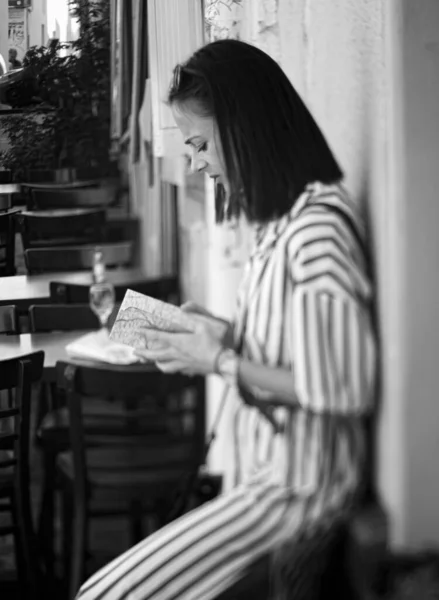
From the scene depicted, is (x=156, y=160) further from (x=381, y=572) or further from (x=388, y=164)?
(x=381, y=572)

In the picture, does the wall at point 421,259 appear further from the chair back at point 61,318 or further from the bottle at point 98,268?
the bottle at point 98,268

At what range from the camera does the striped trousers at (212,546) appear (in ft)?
4.20

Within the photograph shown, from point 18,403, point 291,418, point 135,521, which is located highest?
point 291,418

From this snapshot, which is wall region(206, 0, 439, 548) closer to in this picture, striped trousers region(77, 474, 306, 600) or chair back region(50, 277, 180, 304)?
striped trousers region(77, 474, 306, 600)

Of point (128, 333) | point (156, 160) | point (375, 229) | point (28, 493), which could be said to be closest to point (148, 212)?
point (156, 160)

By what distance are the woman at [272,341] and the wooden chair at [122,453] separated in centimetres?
62

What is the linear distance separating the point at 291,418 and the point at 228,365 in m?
0.11

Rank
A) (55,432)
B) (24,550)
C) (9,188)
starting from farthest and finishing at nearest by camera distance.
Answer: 1. (55,432)
2. (24,550)
3. (9,188)

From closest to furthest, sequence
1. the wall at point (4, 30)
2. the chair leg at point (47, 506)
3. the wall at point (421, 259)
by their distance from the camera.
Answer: the wall at point (421, 259) < the wall at point (4, 30) < the chair leg at point (47, 506)

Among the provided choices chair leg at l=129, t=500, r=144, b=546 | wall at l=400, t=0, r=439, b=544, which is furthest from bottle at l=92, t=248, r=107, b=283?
wall at l=400, t=0, r=439, b=544

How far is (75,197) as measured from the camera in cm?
196

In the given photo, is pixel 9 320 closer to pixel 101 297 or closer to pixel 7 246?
pixel 7 246

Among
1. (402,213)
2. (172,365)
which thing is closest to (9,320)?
(172,365)

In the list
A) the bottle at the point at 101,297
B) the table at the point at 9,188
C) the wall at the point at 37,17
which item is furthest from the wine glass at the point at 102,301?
the wall at the point at 37,17
